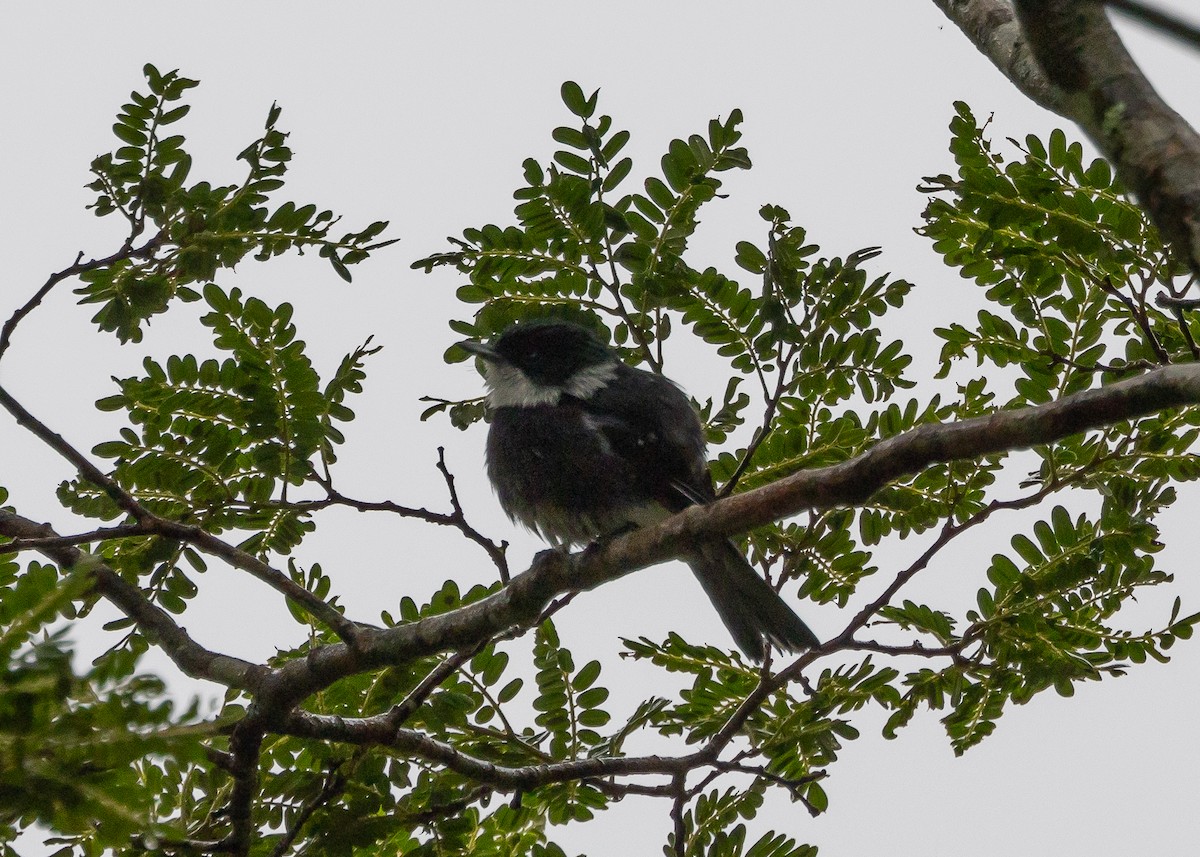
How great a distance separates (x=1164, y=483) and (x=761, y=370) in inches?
48.4

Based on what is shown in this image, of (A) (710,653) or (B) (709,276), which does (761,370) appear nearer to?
(B) (709,276)

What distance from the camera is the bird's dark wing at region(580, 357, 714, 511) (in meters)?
4.64

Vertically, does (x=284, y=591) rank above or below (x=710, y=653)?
above

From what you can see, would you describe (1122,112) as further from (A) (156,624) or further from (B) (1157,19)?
(A) (156,624)

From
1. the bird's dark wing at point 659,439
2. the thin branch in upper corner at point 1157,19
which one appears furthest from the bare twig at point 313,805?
the thin branch in upper corner at point 1157,19

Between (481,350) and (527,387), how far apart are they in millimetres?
579

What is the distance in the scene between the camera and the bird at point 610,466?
183 inches

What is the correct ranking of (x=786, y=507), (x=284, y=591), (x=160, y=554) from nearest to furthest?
(x=786, y=507) < (x=284, y=591) < (x=160, y=554)

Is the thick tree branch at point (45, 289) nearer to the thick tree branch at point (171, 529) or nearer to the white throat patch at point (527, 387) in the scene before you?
the thick tree branch at point (171, 529)

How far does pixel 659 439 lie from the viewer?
4695 mm

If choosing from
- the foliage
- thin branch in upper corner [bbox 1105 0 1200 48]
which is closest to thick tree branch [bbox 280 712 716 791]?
the foliage

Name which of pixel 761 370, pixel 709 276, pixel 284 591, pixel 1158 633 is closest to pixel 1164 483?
pixel 1158 633

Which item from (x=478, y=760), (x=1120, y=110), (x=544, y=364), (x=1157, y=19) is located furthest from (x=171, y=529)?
(x=1157, y=19)

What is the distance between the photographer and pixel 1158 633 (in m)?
3.63
